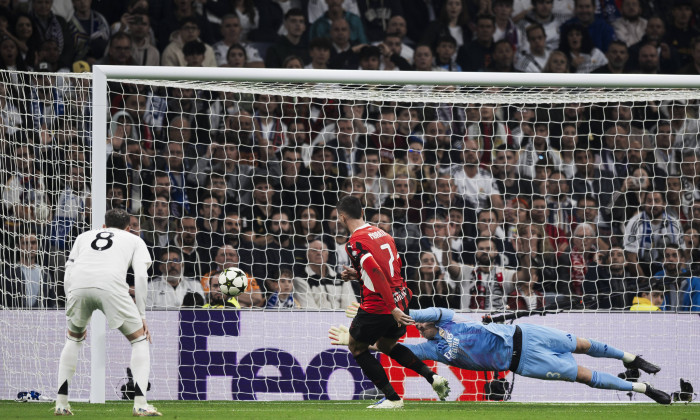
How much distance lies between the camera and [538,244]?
34.9 ft

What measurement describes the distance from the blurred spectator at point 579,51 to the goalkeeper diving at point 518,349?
19.7 feet

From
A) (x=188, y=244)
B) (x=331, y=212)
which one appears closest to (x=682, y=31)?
(x=331, y=212)

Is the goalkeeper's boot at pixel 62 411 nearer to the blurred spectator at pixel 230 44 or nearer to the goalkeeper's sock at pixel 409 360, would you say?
the goalkeeper's sock at pixel 409 360

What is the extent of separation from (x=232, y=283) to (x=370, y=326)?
1.86 meters

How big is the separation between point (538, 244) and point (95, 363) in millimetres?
5466

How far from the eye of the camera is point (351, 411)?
7195 millimetres

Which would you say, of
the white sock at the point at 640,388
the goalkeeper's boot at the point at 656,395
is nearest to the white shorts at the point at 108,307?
the white sock at the point at 640,388

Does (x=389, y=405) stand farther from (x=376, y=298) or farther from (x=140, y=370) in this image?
(x=140, y=370)

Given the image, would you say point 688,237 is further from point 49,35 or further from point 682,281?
point 49,35

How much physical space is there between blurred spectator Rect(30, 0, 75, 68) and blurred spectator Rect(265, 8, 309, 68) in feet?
8.90

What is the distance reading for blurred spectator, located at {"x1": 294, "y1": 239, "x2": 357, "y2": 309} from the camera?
33.1 feet

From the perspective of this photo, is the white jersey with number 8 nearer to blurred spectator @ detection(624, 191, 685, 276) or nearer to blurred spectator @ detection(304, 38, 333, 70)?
blurred spectator @ detection(304, 38, 333, 70)

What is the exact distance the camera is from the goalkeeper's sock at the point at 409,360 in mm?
7789

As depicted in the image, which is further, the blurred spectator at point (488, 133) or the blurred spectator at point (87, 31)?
the blurred spectator at point (87, 31)
